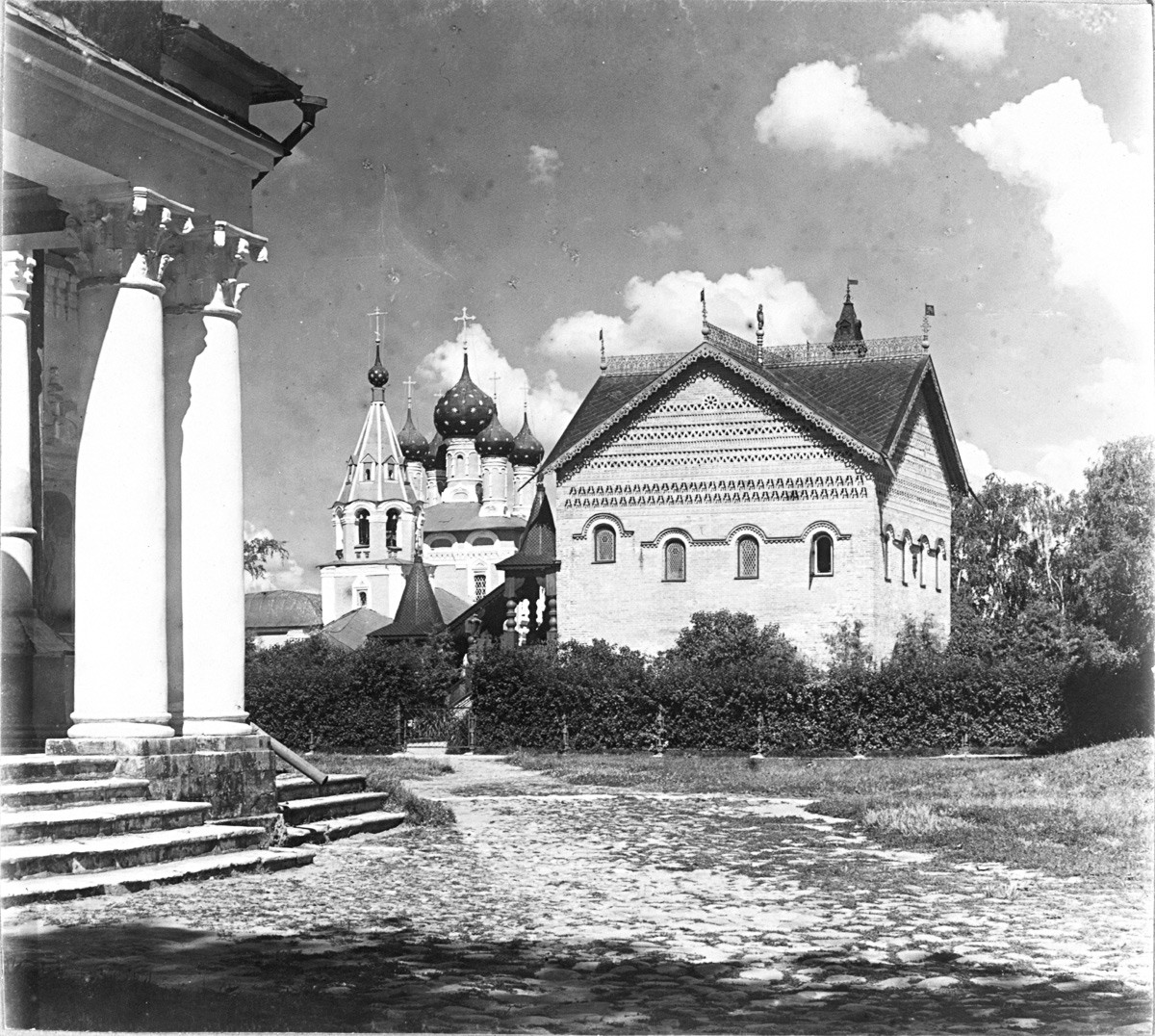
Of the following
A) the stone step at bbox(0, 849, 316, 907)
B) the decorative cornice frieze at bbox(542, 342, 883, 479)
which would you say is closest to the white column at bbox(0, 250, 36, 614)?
the stone step at bbox(0, 849, 316, 907)

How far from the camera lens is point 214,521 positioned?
12.5 m

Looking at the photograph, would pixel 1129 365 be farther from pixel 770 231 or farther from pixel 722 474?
pixel 722 474

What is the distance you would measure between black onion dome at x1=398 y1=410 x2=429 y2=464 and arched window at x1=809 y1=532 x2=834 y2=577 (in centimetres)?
5583

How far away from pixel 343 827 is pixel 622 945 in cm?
549

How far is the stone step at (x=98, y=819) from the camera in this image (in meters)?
9.49

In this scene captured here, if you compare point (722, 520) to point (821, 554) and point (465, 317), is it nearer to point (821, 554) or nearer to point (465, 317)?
point (821, 554)

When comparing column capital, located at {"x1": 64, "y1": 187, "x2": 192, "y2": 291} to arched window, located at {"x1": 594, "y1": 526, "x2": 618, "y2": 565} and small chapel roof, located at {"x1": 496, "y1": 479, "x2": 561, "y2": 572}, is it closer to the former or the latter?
arched window, located at {"x1": 594, "y1": 526, "x2": 618, "y2": 565}

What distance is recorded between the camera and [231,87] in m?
12.7

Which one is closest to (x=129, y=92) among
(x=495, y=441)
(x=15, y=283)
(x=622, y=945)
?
(x=15, y=283)

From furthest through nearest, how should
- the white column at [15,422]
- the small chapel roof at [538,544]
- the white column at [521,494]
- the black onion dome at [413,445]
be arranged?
the white column at [521,494] → the black onion dome at [413,445] → the small chapel roof at [538,544] → the white column at [15,422]

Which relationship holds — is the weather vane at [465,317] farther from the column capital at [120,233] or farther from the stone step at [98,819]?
the stone step at [98,819]

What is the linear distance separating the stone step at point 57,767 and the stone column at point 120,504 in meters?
0.30

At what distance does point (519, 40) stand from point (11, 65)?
147 inches

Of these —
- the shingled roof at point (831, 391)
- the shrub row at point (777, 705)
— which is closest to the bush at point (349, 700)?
the shrub row at point (777, 705)
